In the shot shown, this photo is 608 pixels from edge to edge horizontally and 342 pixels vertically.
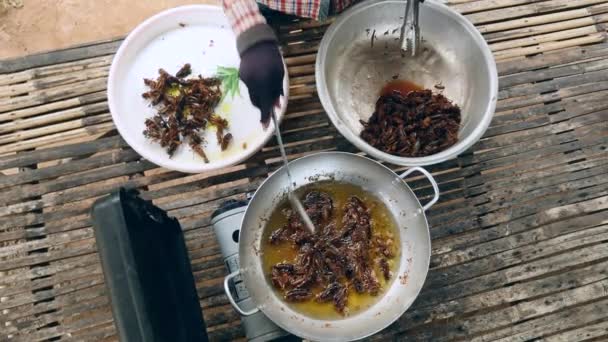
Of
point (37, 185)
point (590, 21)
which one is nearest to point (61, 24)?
point (37, 185)

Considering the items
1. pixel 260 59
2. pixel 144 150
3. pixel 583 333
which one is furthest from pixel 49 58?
pixel 583 333

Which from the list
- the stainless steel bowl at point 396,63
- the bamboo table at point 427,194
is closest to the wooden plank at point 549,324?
the bamboo table at point 427,194

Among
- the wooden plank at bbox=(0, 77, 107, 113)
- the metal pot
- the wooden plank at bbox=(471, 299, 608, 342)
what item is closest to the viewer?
the metal pot

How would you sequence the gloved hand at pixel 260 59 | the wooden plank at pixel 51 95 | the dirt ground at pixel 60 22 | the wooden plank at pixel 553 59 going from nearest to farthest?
the gloved hand at pixel 260 59 < the wooden plank at pixel 51 95 < the wooden plank at pixel 553 59 < the dirt ground at pixel 60 22

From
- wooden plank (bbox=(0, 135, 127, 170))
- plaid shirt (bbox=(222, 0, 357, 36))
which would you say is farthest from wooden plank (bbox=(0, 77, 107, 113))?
plaid shirt (bbox=(222, 0, 357, 36))

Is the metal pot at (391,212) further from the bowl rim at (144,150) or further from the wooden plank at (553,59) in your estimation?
the wooden plank at (553,59)

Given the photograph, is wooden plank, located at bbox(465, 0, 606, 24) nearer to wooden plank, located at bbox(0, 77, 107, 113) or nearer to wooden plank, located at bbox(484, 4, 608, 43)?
wooden plank, located at bbox(484, 4, 608, 43)

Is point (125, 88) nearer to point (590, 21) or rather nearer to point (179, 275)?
point (179, 275)
